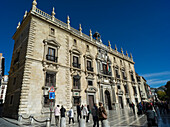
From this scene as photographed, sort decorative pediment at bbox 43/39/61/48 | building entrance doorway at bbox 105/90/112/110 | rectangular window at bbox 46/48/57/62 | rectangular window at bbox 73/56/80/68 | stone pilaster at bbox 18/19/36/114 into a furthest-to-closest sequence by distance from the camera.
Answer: building entrance doorway at bbox 105/90/112/110 < rectangular window at bbox 73/56/80/68 < decorative pediment at bbox 43/39/61/48 < rectangular window at bbox 46/48/57/62 < stone pilaster at bbox 18/19/36/114

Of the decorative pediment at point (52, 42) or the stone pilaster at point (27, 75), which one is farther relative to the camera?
the decorative pediment at point (52, 42)

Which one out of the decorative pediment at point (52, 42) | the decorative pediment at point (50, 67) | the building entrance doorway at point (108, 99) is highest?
the decorative pediment at point (52, 42)

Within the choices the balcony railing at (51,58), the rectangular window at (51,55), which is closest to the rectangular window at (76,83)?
the balcony railing at (51,58)

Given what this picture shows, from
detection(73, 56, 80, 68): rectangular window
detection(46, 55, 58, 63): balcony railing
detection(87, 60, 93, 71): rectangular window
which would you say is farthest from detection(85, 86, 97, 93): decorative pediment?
detection(46, 55, 58, 63): balcony railing

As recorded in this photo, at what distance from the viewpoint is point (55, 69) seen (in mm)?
14188

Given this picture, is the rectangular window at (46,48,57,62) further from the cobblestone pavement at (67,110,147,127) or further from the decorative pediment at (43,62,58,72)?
the cobblestone pavement at (67,110,147,127)

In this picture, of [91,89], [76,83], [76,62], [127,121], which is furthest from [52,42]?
[127,121]

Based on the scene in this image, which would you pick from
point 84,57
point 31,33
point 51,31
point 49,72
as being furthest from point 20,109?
point 84,57

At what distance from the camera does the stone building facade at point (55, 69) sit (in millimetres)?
11855

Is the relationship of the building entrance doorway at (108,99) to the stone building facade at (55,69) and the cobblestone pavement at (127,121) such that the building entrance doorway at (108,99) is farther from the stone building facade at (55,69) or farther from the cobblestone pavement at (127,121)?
the cobblestone pavement at (127,121)

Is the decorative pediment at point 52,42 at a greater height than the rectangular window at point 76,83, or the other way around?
the decorative pediment at point 52,42

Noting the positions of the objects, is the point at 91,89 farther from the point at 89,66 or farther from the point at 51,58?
the point at 51,58

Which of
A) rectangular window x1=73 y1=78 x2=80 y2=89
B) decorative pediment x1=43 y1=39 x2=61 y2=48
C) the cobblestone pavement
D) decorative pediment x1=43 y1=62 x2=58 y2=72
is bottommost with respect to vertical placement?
the cobblestone pavement

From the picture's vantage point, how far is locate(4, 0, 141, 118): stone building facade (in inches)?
467
